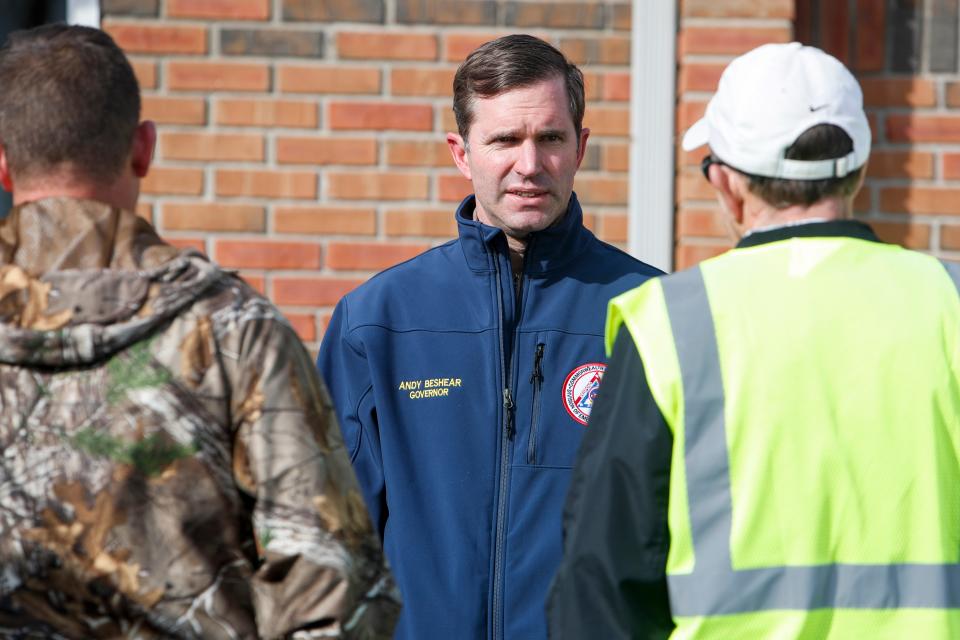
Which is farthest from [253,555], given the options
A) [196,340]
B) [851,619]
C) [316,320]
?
[316,320]

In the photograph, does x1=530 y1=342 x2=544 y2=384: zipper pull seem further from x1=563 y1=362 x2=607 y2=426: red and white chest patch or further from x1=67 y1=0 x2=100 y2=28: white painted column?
x1=67 y1=0 x2=100 y2=28: white painted column

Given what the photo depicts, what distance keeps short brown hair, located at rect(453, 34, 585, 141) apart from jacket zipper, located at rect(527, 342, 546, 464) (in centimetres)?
62

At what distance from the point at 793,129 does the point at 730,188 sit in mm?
142

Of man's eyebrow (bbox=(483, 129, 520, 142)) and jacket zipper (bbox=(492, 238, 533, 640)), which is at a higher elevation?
man's eyebrow (bbox=(483, 129, 520, 142))

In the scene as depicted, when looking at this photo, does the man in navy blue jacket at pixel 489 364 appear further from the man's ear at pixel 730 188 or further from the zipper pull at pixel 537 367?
the man's ear at pixel 730 188

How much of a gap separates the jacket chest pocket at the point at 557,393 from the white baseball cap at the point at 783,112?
885mm

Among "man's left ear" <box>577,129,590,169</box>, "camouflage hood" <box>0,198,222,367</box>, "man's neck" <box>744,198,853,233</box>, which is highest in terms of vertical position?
"man's left ear" <box>577,129,590,169</box>

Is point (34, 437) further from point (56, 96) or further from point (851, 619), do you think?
point (851, 619)

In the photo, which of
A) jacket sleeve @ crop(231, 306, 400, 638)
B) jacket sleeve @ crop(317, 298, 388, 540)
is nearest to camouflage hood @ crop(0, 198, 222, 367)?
jacket sleeve @ crop(231, 306, 400, 638)

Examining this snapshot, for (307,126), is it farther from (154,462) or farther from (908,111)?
(154,462)

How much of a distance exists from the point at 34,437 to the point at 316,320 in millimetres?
2420

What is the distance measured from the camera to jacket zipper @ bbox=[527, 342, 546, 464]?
2867 mm

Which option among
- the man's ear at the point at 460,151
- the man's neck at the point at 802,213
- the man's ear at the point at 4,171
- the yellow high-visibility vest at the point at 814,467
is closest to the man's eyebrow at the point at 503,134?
the man's ear at the point at 460,151

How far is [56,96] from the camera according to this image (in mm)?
1959
